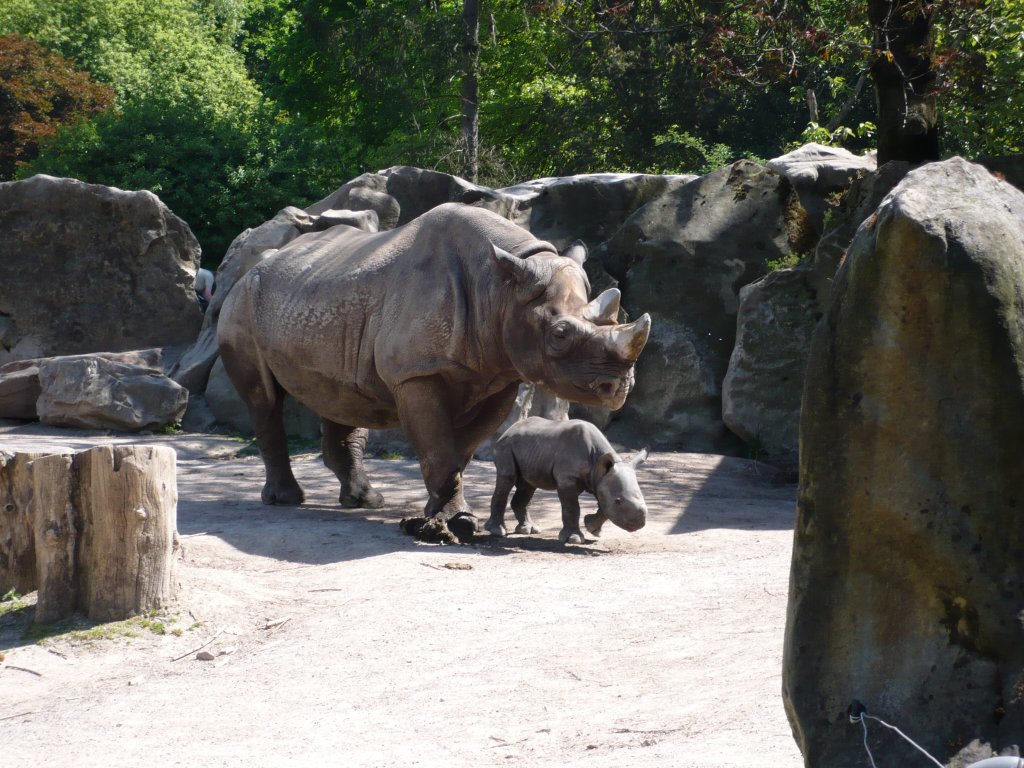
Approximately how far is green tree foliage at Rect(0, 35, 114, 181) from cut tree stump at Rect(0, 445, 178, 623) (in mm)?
23832

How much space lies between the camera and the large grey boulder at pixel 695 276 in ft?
45.1

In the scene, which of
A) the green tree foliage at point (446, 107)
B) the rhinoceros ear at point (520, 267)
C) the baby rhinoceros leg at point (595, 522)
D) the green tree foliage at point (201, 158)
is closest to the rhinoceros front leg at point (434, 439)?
the baby rhinoceros leg at point (595, 522)

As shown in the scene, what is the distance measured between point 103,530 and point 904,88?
9.83 metres

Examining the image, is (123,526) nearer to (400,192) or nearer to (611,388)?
(611,388)

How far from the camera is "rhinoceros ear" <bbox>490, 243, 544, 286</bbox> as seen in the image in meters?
8.32

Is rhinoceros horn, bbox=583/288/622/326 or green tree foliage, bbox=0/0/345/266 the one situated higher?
green tree foliage, bbox=0/0/345/266

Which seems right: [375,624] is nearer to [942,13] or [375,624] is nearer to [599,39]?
[942,13]

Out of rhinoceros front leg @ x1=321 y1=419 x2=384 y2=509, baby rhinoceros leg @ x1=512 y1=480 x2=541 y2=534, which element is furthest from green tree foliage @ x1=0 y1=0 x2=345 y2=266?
baby rhinoceros leg @ x1=512 y1=480 x2=541 y2=534

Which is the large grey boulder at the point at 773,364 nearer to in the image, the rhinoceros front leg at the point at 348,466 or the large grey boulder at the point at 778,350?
the large grey boulder at the point at 778,350

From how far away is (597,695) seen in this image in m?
4.96

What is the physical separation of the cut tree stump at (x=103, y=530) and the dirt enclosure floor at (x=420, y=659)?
0.50 ft

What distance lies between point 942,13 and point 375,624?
9.09 metres

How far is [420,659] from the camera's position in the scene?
18.5ft

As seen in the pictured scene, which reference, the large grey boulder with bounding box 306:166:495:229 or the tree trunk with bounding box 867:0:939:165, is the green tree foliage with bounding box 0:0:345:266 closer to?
the large grey boulder with bounding box 306:166:495:229
